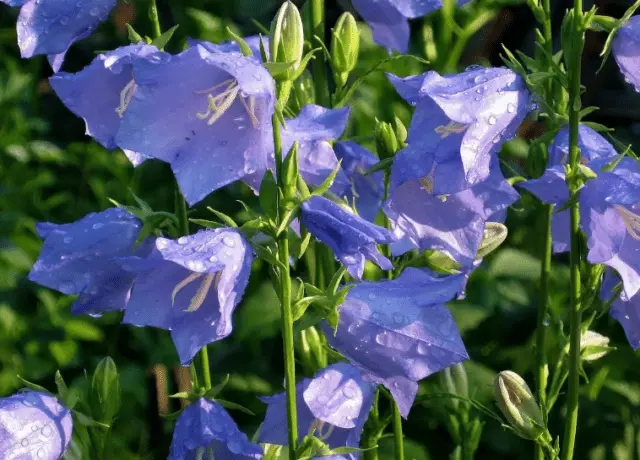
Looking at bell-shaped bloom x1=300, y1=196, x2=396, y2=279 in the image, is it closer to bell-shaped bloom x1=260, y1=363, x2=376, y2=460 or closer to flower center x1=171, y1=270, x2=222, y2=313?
flower center x1=171, y1=270, x2=222, y2=313

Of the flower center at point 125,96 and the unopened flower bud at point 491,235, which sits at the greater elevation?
the flower center at point 125,96

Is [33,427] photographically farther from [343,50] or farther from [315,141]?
[343,50]

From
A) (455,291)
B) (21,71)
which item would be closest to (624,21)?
(455,291)

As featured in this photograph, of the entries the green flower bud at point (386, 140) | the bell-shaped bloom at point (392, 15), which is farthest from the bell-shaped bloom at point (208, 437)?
the bell-shaped bloom at point (392, 15)

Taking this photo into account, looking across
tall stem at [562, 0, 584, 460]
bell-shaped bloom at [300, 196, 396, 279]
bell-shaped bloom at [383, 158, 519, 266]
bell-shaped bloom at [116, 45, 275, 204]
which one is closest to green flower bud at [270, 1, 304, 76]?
bell-shaped bloom at [116, 45, 275, 204]

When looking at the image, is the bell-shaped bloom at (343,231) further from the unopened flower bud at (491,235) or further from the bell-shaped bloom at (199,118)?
the unopened flower bud at (491,235)

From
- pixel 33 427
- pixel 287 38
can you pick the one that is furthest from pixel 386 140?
pixel 33 427
